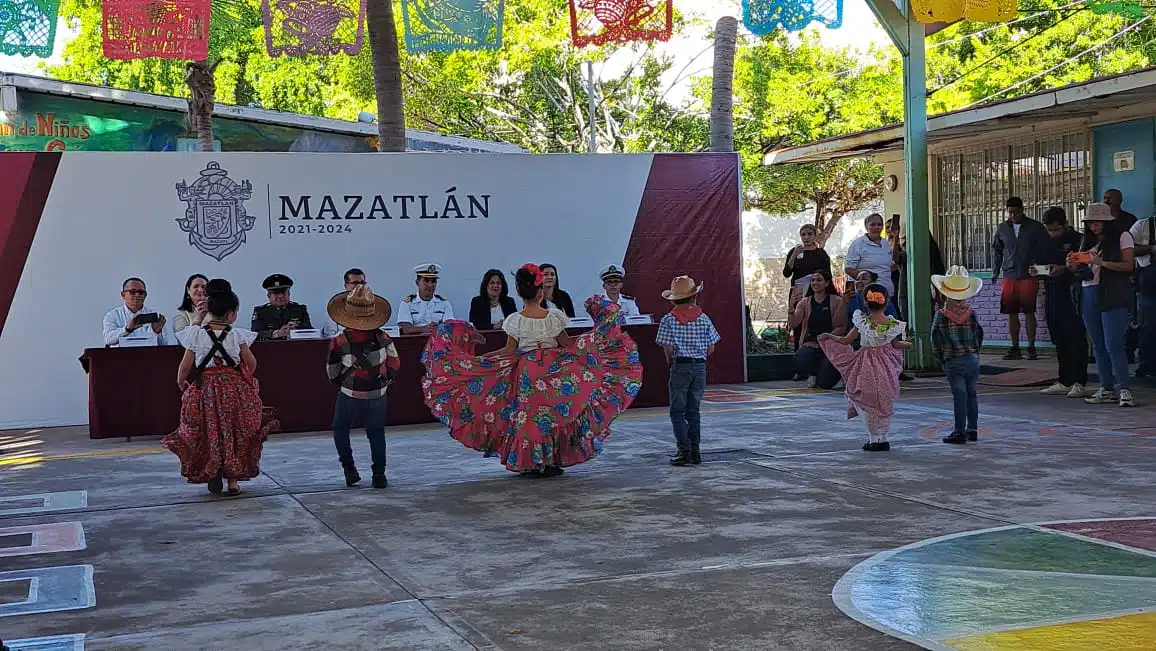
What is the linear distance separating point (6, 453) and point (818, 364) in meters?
8.86

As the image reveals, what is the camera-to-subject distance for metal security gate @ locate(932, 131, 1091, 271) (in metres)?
17.8

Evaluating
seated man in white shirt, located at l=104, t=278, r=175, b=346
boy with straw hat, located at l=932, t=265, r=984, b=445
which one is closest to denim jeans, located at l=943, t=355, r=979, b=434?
boy with straw hat, located at l=932, t=265, r=984, b=445

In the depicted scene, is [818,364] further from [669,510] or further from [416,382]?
[669,510]

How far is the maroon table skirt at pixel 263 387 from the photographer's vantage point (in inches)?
498

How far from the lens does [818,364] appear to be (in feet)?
51.9

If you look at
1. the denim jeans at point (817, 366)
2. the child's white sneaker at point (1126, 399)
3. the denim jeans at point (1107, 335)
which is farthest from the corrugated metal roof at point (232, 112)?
the child's white sneaker at point (1126, 399)

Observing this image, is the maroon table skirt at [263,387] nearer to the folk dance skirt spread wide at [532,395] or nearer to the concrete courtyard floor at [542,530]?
the concrete courtyard floor at [542,530]

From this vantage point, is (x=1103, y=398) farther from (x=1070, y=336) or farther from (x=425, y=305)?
(x=425, y=305)

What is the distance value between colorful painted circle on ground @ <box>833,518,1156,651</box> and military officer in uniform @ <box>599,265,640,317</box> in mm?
8084

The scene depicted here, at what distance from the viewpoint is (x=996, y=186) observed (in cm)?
1952

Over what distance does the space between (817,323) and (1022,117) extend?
12.9 ft

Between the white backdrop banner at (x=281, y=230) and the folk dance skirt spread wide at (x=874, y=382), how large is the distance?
18.5 ft

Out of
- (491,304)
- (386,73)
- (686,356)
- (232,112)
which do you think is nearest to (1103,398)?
(686,356)

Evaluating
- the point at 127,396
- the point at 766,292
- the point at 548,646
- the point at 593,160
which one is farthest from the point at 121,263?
the point at 766,292
